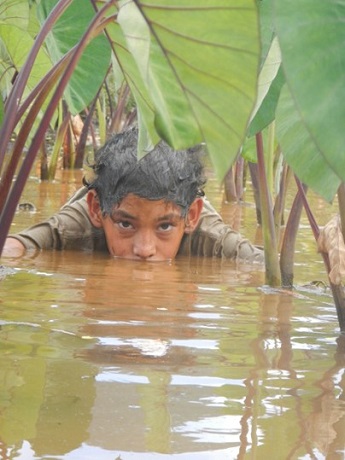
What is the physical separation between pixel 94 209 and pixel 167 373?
210 centimetres

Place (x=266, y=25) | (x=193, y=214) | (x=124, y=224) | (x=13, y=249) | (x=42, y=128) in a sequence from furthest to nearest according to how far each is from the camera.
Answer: (x=193, y=214)
(x=124, y=224)
(x=13, y=249)
(x=266, y=25)
(x=42, y=128)

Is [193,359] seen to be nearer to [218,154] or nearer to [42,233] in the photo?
[218,154]

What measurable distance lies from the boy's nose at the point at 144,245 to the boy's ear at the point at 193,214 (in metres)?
0.29

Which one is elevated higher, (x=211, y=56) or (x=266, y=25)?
(x=266, y=25)

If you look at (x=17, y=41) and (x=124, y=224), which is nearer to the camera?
(x=17, y=41)

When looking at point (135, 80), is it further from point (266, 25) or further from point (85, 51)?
point (85, 51)

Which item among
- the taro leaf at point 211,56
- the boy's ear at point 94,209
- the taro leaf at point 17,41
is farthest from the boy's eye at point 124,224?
the taro leaf at point 211,56

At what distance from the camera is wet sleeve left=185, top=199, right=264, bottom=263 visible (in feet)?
Result: 12.2

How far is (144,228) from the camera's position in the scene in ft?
11.9

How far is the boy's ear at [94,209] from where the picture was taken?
388 centimetres

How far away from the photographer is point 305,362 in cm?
197

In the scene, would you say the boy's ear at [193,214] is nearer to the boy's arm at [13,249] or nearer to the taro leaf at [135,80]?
the boy's arm at [13,249]

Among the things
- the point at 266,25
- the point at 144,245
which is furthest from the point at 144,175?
the point at 266,25

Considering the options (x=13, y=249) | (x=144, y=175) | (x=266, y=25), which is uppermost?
(x=266, y=25)
